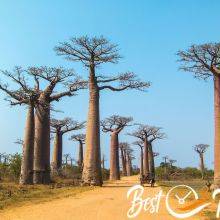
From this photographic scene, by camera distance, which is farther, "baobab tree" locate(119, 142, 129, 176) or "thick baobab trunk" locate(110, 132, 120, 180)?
"baobab tree" locate(119, 142, 129, 176)

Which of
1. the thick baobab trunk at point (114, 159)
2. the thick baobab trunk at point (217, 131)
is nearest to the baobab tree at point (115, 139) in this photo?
the thick baobab trunk at point (114, 159)

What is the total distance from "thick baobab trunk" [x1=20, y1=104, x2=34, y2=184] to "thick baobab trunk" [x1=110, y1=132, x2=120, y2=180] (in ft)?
36.7

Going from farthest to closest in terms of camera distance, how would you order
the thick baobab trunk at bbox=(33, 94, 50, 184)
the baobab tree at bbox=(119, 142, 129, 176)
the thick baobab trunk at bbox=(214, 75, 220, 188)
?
the baobab tree at bbox=(119, 142, 129, 176), the thick baobab trunk at bbox=(33, 94, 50, 184), the thick baobab trunk at bbox=(214, 75, 220, 188)

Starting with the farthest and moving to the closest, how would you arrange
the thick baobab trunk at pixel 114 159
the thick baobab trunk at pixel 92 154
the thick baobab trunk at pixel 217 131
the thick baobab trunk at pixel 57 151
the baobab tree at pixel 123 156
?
1. the baobab tree at pixel 123 156
2. the thick baobab trunk at pixel 57 151
3. the thick baobab trunk at pixel 114 159
4. the thick baobab trunk at pixel 92 154
5. the thick baobab trunk at pixel 217 131

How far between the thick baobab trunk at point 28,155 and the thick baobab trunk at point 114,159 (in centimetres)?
1119

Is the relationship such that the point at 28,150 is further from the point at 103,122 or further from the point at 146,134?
the point at 146,134

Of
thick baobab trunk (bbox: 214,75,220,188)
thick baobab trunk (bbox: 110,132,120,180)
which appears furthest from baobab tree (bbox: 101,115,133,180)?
thick baobab trunk (bbox: 214,75,220,188)

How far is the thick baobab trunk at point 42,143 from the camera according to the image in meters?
18.7

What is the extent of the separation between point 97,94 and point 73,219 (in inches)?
419

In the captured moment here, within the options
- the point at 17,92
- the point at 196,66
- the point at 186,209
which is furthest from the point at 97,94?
the point at 186,209

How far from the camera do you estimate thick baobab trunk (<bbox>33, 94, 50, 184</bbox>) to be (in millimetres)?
18734

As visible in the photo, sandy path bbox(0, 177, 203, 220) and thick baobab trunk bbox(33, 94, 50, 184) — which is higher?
thick baobab trunk bbox(33, 94, 50, 184)

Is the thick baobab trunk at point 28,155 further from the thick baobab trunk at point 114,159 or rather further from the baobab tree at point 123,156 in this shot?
the baobab tree at point 123,156

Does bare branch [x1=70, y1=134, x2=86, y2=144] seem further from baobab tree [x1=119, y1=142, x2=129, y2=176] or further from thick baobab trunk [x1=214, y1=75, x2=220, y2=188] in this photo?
thick baobab trunk [x1=214, y1=75, x2=220, y2=188]
